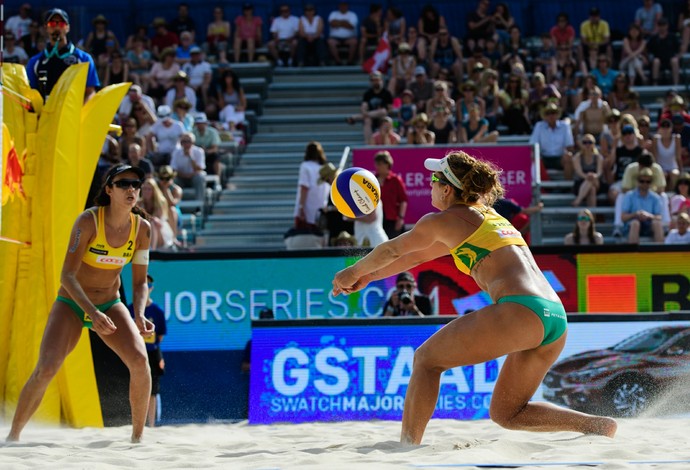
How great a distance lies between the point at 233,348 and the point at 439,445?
4399 millimetres

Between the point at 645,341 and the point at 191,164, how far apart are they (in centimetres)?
694

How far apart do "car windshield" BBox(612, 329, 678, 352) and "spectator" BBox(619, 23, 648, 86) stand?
8588mm

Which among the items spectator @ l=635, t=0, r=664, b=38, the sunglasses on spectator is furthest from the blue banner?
spectator @ l=635, t=0, r=664, b=38

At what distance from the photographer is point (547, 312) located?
17.8 feet

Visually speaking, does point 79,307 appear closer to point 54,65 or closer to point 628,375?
point 54,65

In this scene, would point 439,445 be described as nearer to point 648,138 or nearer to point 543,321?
point 543,321

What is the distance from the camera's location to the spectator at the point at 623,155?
12.9m

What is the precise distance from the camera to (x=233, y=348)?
9852mm

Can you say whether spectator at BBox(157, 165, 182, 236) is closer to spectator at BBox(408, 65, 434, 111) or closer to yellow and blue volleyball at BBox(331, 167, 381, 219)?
spectator at BBox(408, 65, 434, 111)

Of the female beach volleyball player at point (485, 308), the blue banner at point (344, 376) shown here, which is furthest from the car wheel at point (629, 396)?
the female beach volleyball player at point (485, 308)

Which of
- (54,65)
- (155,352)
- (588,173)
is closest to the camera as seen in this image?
(54,65)

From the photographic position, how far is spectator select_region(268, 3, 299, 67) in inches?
688

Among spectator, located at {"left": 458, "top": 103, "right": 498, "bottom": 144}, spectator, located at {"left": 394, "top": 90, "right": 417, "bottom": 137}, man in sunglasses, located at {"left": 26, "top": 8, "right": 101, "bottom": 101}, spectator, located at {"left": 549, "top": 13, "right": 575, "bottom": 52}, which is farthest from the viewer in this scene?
spectator, located at {"left": 549, "top": 13, "right": 575, "bottom": 52}

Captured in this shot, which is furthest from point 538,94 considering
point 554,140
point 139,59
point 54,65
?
point 54,65
